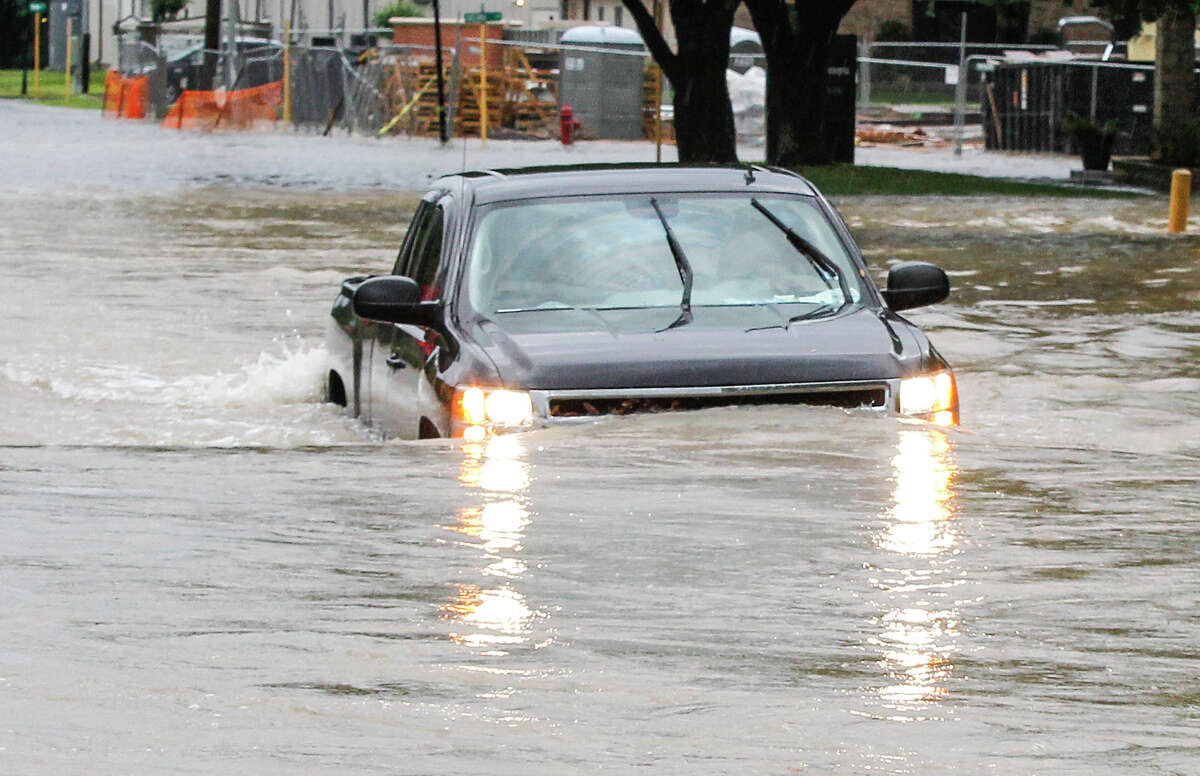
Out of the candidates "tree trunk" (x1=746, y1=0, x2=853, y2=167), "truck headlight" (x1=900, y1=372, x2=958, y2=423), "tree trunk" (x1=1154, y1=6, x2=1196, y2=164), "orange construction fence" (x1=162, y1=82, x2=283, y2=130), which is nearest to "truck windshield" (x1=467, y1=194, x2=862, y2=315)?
"truck headlight" (x1=900, y1=372, x2=958, y2=423)

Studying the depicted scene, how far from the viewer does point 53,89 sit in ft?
272

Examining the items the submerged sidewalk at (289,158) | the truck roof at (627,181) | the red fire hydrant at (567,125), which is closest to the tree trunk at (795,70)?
the submerged sidewalk at (289,158)

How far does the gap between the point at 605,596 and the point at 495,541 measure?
85 centimetres

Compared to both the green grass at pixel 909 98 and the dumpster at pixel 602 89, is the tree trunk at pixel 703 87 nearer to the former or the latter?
the dumpster at pixel 602 89

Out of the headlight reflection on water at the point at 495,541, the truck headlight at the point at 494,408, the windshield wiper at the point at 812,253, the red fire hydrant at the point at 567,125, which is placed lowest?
the headlight reflection on water at the point at 495,541

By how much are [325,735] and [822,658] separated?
127cm

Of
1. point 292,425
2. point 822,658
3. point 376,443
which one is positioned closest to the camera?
point 822,658

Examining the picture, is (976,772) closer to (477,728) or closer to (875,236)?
(477,728)

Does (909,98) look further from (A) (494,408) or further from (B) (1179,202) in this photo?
(A) (494,408)

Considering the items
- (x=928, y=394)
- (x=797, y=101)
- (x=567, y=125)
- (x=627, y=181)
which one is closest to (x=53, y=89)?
(x=567, y=125)

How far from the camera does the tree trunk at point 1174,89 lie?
35.0m

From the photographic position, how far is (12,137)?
46812mm

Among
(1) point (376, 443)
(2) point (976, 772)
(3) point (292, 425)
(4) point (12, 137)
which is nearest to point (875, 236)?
(3) point (292, 425)

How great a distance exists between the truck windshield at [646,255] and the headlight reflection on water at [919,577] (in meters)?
0.92
